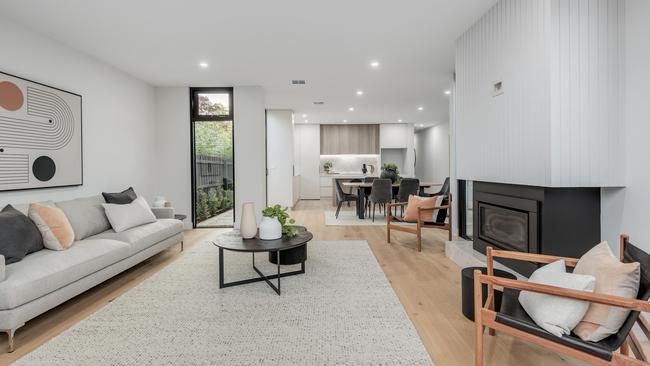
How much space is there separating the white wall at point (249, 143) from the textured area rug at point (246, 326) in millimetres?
2586

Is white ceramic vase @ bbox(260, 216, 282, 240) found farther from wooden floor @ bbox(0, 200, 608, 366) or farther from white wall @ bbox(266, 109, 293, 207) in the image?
white wall @ bbox(266, 109, 293, 207)

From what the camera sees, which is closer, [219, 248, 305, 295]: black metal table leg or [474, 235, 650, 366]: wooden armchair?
[474, 235, 650, 366]: wooden armchair

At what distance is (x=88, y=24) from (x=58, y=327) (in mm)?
2841

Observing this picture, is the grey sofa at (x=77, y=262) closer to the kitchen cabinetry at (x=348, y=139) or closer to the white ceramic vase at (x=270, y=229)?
the white ceramic vase at (x=270, y=229)

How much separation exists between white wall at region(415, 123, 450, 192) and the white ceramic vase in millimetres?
8340

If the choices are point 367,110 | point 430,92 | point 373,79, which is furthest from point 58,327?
point 367,110

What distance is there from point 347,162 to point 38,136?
8.44 meters

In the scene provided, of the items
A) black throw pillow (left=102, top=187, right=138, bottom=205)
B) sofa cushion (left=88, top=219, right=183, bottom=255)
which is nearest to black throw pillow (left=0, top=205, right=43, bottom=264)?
sofa cushion (left=88, top=219, right=183, bottom=255)

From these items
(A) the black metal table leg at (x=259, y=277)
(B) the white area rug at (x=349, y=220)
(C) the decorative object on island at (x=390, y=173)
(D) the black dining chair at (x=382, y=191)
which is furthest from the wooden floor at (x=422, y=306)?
(C) the decorative object on island at (x=390, y=173)

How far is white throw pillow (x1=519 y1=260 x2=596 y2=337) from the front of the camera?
1.46 metres

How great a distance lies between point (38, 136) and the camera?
3463 millimetres

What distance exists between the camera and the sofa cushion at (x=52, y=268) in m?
2.11

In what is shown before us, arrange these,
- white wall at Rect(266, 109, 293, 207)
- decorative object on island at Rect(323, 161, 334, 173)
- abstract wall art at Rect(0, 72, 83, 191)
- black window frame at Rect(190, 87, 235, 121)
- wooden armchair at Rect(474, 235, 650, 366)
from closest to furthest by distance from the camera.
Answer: wooden armchair at Rect(474, 235, 650, 366) < abstract wall art at Rect(0, 72, 83, 191) < black window frame at Rect(190, 87, 235, 121) < white wall at Rect(266, 109, 293, 207) < decorative object on island at Rect(323, 161, 334, 173)

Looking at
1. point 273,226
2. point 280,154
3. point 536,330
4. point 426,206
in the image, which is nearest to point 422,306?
point 536,330
